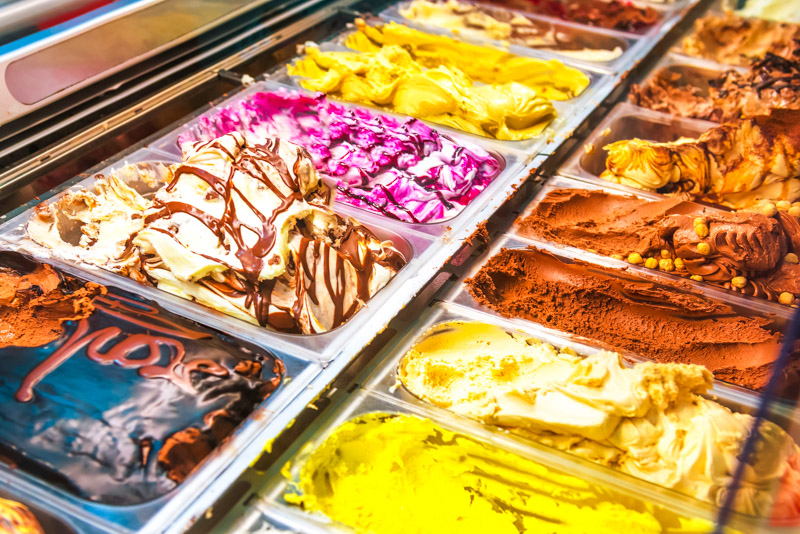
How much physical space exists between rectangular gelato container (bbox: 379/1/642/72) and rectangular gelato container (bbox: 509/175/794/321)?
1045mm

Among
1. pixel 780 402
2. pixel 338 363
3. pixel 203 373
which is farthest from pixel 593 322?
pixel 203 373

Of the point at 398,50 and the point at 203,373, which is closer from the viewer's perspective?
the point at 203,373

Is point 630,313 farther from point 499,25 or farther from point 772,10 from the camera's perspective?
point 772,10

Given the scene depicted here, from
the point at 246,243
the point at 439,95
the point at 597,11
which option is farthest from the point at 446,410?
the point at 597,11

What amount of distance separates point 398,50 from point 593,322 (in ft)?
5.40

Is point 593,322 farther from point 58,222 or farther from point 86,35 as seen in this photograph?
point 86,35

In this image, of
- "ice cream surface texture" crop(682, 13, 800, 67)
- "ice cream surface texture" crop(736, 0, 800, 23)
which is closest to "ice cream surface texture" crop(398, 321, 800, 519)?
"ice cream surface texture" crop(682, 13, 800, 67)

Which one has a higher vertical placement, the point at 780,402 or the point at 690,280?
the point at 690,280

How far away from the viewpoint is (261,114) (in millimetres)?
2613

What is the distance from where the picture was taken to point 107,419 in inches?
56.5

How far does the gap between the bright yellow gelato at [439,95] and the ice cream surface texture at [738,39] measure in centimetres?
149

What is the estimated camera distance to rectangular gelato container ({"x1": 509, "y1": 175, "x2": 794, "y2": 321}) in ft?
6.59

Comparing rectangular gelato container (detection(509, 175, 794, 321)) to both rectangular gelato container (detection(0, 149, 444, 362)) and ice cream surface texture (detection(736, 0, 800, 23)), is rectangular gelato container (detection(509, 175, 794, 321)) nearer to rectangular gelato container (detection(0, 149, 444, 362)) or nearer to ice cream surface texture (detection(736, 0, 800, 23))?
rectangular gelato container (detection(0, 149, 444, 362))

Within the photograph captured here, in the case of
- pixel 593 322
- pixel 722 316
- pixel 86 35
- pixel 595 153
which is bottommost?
pixel 86 35
